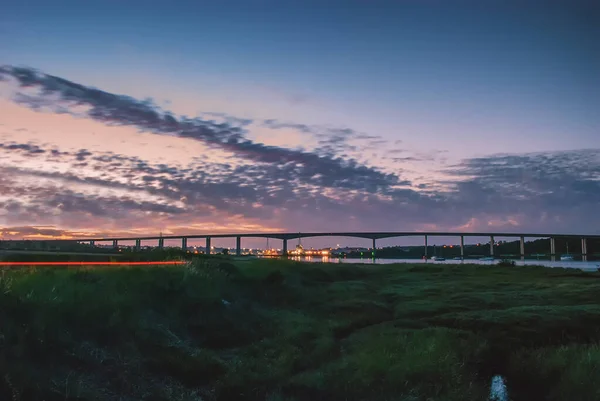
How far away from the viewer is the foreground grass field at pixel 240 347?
1341 cm

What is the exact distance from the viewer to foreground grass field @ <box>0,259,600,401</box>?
13.4m

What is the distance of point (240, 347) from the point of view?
19.3 meters

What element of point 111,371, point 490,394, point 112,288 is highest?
point 112,288

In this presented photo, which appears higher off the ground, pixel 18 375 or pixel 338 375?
pixel 18 375

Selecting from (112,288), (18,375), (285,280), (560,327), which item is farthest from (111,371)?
(285,280)

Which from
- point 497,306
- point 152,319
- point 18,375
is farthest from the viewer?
point 497,306

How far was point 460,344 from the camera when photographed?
19688mm

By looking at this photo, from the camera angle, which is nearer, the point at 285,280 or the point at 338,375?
the point at 338,375

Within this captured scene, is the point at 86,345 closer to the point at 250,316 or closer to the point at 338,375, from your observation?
the point at 338,375

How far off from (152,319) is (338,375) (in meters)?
6.90

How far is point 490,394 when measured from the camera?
51.4 feet

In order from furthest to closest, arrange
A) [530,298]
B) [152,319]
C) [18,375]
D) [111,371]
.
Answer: [530,298]
[152,319]
[111,371]
[18,375]

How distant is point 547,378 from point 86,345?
47.6 feet

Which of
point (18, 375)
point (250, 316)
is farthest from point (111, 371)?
point (250, 316)
